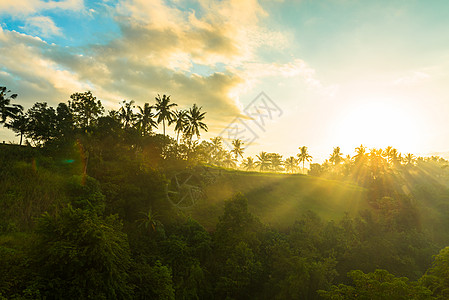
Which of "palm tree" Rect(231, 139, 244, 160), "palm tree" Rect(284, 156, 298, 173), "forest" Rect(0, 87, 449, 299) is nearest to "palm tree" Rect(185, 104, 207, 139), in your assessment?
"forest" Rect(0, 87, 449, 299)

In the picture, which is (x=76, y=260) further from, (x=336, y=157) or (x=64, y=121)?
(x=336, y=157)

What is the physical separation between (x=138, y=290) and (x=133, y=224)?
33.3ft

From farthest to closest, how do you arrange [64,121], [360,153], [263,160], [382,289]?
[263,160]
[360,153]
[64,121]
[382,289]

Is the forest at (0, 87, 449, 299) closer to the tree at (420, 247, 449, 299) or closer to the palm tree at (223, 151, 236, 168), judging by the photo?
the tree at (420, 247, 449, 299)

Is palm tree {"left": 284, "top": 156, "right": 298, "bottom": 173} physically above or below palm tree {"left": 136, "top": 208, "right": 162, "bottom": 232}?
above

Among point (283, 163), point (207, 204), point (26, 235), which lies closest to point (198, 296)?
point (26, 235)

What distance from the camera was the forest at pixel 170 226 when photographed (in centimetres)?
1391

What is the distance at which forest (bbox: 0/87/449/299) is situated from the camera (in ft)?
45.6

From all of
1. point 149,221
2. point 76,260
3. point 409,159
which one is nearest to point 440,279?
point 76,260

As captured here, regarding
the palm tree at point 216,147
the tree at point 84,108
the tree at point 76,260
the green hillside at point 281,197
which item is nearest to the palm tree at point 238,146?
the palm tree at point 216,147

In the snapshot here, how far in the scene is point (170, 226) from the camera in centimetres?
2791

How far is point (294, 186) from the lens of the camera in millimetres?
58594

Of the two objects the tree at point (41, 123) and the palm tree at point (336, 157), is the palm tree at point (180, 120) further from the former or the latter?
the palm tree at point (336, 157)

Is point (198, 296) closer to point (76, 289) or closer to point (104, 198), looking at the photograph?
point (76, 289)
